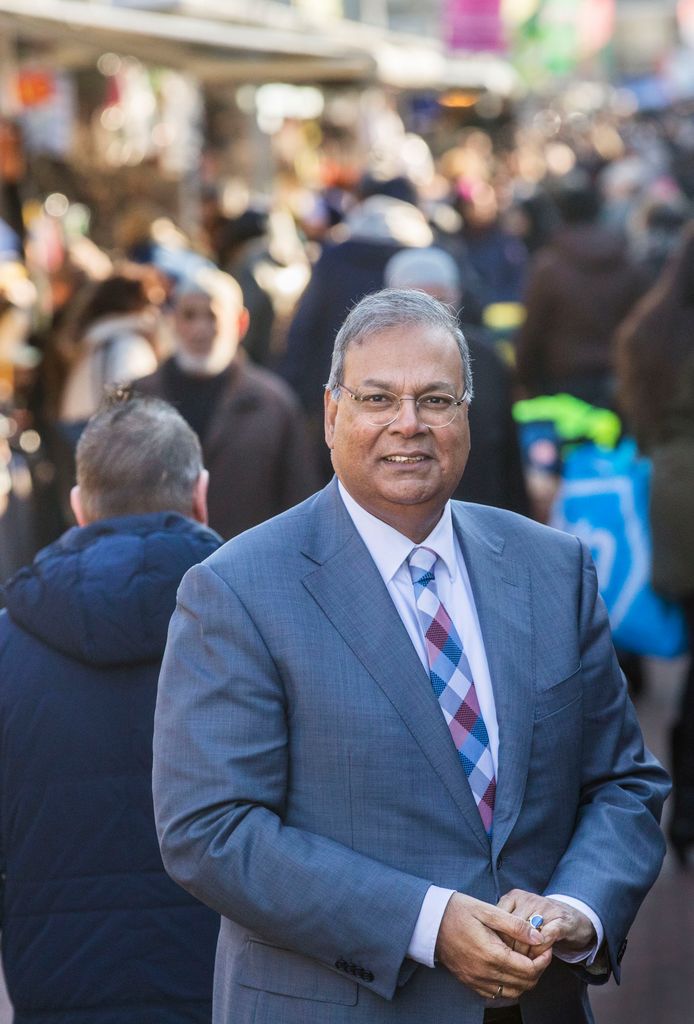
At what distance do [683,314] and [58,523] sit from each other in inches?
114

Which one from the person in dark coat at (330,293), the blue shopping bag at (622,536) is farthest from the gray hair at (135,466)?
the person in dark coat at (330,293)

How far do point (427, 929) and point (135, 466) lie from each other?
1.25 m

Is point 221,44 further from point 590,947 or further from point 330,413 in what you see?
point 590,947

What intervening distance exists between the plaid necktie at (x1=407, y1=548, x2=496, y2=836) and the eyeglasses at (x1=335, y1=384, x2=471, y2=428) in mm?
218

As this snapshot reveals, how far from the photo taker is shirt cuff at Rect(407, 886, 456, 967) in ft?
8.19

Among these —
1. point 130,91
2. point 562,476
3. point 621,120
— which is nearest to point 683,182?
point 130,91

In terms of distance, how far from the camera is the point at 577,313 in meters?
8.89

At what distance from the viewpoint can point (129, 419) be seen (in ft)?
11.2

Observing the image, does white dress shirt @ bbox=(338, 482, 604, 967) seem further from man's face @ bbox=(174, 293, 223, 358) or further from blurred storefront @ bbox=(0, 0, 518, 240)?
blurred storefront @ bbox=(0, 0, 518, 240)

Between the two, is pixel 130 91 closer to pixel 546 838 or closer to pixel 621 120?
pixel 546 838

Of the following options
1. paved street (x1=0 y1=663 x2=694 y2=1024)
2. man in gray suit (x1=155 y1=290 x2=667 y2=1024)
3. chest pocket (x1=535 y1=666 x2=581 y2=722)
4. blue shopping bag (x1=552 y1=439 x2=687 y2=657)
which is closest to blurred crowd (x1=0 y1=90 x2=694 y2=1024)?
blue shopping bag (x1=552 y1=439 x2=687 y2=657)

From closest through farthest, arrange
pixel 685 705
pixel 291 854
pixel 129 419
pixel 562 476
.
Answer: pixel 291 854
pixel 129 419
pixel 685 705
pixel 562 476

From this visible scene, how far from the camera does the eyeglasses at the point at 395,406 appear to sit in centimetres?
269

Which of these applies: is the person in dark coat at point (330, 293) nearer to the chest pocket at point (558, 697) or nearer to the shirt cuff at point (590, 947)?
the chest pocket at point (558, 697)
